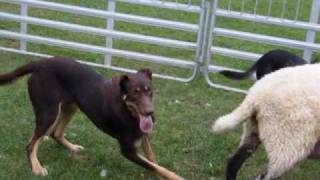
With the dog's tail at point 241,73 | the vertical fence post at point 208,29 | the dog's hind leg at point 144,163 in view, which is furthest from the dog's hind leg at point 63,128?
the vertical fence post at point 208,29

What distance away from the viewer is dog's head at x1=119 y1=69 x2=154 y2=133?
196 inches

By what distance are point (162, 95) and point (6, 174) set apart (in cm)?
277

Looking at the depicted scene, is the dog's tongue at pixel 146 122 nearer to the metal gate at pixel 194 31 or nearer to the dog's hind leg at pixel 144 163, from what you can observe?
the dog's hind leg at pixel 144 163

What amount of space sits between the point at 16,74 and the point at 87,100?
690 millimetres

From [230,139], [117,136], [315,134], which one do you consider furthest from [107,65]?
[315,134]

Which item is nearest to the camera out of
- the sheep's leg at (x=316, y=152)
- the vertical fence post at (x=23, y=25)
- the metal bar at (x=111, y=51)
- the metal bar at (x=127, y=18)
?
the sheep's leg at (x=316, y=152)

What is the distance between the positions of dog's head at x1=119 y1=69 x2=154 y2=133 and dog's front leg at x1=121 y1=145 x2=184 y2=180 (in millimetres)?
311

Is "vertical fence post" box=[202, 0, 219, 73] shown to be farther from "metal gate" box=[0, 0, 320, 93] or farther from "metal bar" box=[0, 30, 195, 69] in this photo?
"metal bar" box=[0, 30, 195, 69]

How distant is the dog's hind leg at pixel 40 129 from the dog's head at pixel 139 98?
69cm

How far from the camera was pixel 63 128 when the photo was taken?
598 cm

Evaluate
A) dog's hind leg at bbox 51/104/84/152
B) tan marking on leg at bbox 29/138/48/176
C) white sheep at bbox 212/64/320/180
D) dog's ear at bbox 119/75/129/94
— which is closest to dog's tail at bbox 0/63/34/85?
dog's hind leg at bbox 51/104/84/152

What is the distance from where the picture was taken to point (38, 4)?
8.71 metres

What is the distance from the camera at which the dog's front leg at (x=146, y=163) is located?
17.3 ft

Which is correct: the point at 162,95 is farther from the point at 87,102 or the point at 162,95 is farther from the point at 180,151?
the point at 87,102
